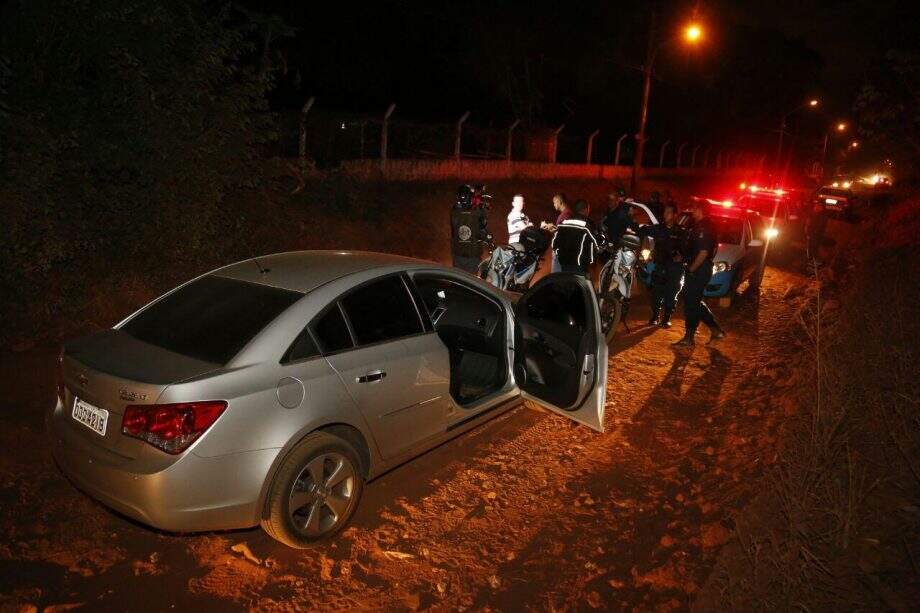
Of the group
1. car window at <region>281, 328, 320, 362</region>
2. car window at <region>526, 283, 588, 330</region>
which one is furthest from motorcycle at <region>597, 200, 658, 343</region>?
car window at <region>281, 328, 320, 362</region>

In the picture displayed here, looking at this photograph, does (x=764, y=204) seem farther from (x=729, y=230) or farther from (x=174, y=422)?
(x=174, y=422)

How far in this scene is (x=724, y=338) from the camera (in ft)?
27.5

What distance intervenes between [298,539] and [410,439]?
0.92 m

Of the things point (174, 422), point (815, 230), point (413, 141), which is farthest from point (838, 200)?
point (174, 422)

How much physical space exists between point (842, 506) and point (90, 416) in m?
4.03

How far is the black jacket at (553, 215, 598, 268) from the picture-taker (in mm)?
7645

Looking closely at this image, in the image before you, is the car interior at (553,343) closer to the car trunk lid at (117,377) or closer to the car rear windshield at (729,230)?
the car trunk lid at (117,377)

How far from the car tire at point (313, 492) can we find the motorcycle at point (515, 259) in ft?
16.1

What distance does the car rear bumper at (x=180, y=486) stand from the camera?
2.98 meters

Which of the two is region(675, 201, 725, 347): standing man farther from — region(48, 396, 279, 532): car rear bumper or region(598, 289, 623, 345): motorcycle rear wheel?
region(48, 396, 279, 532): car rear bumper

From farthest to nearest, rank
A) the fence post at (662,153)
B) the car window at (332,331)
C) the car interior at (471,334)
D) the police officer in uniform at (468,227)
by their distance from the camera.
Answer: the fence post at (662,153) < the police officer in uniform at (468,227) < the car interior at (471,334) < the car window at (332,331)

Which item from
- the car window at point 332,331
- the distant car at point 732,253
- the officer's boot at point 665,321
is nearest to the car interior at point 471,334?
the car window at point 332,331

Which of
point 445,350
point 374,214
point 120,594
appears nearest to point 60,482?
point 120,594

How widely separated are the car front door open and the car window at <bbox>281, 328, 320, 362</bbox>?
180 cm
